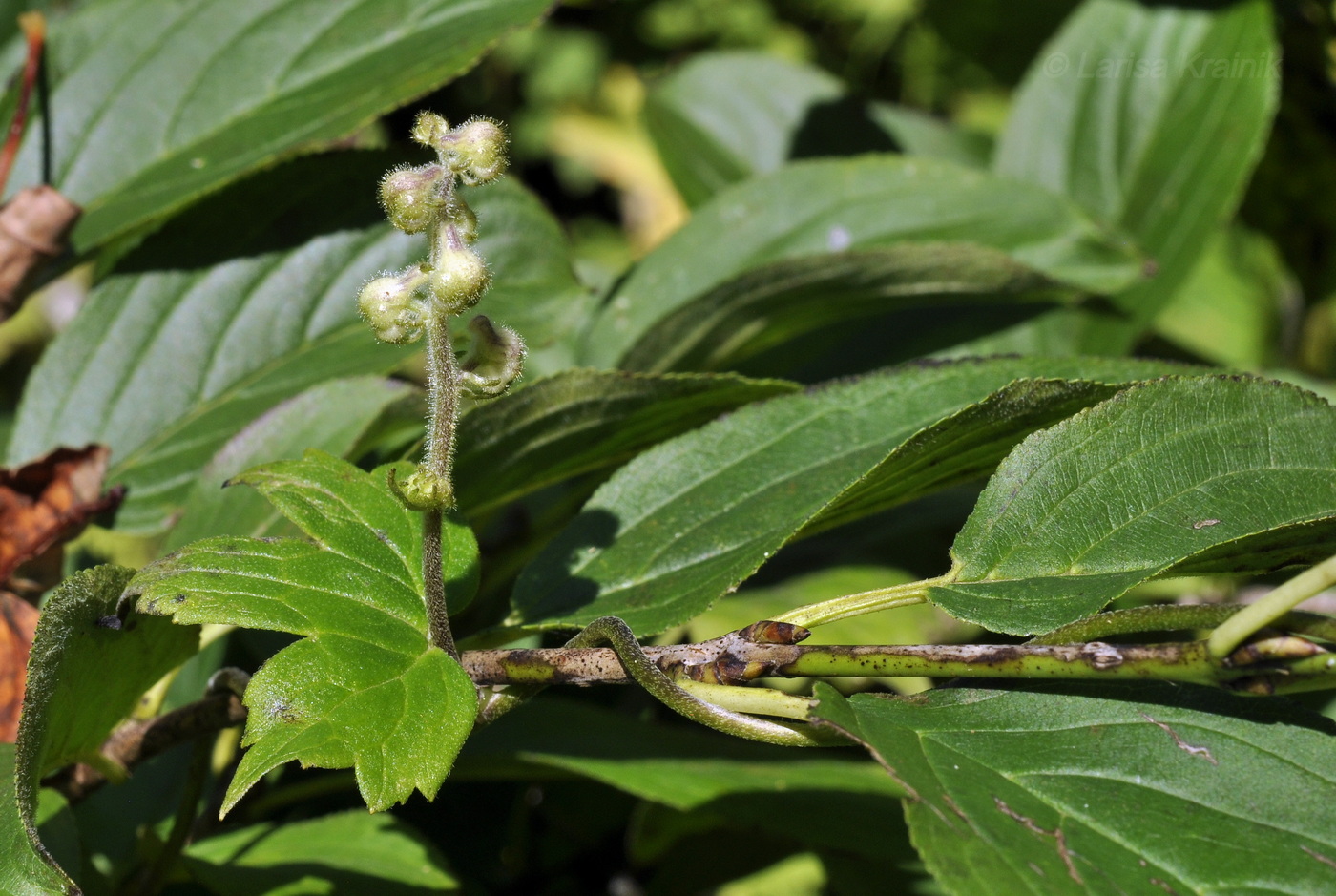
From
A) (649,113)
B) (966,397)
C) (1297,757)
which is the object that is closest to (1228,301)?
(649,113)

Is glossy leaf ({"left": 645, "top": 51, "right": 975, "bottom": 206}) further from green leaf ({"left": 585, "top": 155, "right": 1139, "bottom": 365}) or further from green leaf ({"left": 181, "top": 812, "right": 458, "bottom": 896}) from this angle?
green leaf ({"left": 181, "top": 812, "right": 458, "bottom": 896})

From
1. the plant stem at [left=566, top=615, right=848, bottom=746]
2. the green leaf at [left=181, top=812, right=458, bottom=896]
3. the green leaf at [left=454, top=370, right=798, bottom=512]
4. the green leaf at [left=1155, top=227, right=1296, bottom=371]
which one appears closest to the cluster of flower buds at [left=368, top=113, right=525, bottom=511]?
the plant stem at [left=566, top=615, right=848, bottom=746]

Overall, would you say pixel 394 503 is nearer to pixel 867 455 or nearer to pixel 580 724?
pixel 867 455

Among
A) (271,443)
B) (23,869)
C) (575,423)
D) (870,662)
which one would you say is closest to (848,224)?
(575,423)

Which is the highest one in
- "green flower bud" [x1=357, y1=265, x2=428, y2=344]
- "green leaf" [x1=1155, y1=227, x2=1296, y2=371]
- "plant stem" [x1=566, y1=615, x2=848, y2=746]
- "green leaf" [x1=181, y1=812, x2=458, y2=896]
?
"green flower bud" [x1=357, y1=265, x2=428, y2=344]

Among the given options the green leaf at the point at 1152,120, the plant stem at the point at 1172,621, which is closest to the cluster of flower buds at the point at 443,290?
the plant stem at the point at 1172,621

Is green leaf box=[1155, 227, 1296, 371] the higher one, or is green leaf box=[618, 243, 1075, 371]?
green leaf box=[618, 243, 1075, 371]
